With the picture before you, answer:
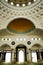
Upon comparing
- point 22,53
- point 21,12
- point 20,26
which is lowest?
point 22,53

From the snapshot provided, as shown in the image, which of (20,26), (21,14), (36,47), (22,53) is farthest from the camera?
(22,53)

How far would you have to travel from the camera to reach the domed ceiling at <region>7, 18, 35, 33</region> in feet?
68.3

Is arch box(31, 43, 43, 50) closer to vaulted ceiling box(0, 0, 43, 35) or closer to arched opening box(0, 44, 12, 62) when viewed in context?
vaulted ceiling box(0, 0, 43, 35)

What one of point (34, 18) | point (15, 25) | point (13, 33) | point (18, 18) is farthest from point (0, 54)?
point (34, 18)

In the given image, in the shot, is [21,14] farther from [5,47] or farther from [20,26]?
[5,47]

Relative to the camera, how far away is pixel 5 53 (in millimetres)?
23766

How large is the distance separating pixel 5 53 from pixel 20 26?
6612mm

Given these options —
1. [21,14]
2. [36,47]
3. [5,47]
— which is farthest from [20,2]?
[5,47]

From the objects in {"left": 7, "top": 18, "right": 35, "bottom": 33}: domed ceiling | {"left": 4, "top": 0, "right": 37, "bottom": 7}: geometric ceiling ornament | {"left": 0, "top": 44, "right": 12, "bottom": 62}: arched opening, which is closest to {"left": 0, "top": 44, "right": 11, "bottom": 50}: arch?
{"left": 0, "top": 44, "right": 12, "bottom": 62}: arched opening

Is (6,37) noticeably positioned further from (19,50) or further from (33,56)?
(33,56)

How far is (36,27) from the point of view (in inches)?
770

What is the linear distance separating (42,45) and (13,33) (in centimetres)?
593

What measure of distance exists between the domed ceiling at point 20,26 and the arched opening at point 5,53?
3.74m

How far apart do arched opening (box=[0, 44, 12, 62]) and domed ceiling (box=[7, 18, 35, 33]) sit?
3.74 meters
